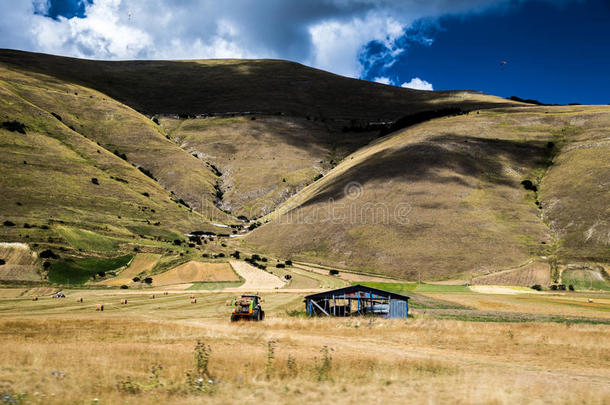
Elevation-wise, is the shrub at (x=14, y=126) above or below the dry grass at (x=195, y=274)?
above

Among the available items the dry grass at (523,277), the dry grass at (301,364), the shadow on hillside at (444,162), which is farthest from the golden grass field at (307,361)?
the shadow on hillside at (444,162)

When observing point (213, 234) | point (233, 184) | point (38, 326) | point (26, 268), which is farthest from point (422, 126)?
point (38, 326)

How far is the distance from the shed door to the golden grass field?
5.09 meters

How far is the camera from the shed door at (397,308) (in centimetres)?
5198

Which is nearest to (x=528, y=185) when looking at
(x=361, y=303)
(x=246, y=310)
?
(x=361, y=303)

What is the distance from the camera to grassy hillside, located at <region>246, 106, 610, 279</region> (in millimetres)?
97312

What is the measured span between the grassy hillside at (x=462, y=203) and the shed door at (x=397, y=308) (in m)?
43.3

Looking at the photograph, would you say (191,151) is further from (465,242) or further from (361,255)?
(465,242)

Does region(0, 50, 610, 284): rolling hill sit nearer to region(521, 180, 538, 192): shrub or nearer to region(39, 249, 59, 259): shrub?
region(521, 180, 538, 192): shrub

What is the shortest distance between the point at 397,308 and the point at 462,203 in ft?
221

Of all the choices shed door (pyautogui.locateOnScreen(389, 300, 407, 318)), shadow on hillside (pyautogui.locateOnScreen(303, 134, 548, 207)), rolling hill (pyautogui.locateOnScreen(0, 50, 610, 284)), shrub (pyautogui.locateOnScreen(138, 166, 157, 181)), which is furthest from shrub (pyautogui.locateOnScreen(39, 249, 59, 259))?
shrub (pyautogui.locateOnScreen(138, 166, 157, 181))

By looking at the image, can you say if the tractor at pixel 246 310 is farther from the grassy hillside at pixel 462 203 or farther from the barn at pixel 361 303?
the grassy hillside at pixel 462 203

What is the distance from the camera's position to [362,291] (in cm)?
5300

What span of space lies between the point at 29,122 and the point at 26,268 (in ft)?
284
